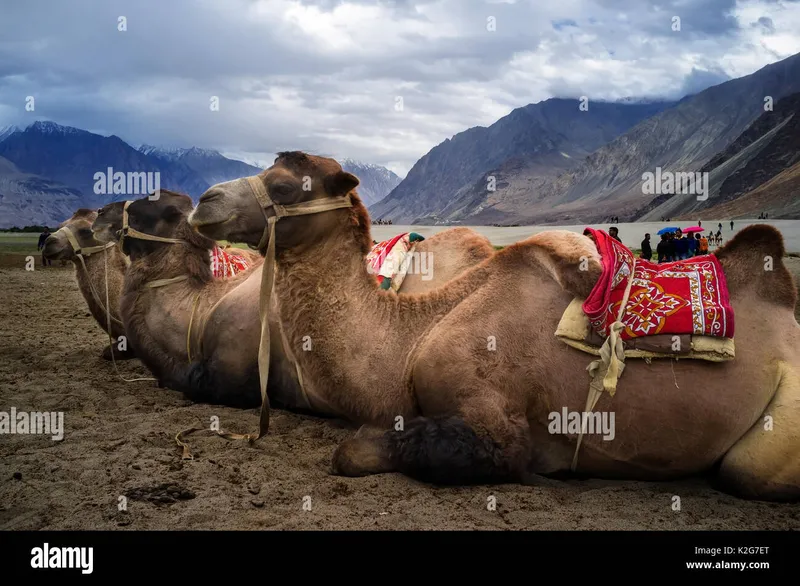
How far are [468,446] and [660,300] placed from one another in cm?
161

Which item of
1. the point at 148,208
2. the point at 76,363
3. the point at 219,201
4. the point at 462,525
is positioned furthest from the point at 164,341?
the point at 462,525

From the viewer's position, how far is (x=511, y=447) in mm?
4531

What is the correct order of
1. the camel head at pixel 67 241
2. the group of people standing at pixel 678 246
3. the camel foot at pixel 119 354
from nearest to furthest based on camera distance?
→ the camel head at pixel 67 241
the camel foot at pixel 119 354
the group of people standing at pixel 678 246

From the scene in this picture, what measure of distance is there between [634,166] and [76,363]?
6748 inches

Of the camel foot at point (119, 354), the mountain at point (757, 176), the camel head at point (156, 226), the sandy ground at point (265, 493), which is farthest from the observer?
the mountain at point (757, 176)

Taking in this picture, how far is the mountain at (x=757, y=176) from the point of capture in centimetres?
8875

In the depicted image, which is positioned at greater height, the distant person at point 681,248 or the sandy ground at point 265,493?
the distant person at point 681,248

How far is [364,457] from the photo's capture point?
482 cm

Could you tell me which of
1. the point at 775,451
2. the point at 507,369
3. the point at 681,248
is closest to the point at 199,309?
the point at 507,369

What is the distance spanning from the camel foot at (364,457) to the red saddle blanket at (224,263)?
4252 mm

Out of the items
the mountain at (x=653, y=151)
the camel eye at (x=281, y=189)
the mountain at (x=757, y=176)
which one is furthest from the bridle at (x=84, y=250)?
the mountain at (x=653, y=151)

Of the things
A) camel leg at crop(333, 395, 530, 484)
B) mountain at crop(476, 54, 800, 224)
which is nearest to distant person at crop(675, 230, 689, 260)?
camel leg at crop(333, 395, 530, 484)

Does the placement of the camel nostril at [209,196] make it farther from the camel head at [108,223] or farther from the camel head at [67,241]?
the camel head at [67,241]

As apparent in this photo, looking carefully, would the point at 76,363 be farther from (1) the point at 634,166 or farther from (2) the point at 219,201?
(1) the point at 634,166
